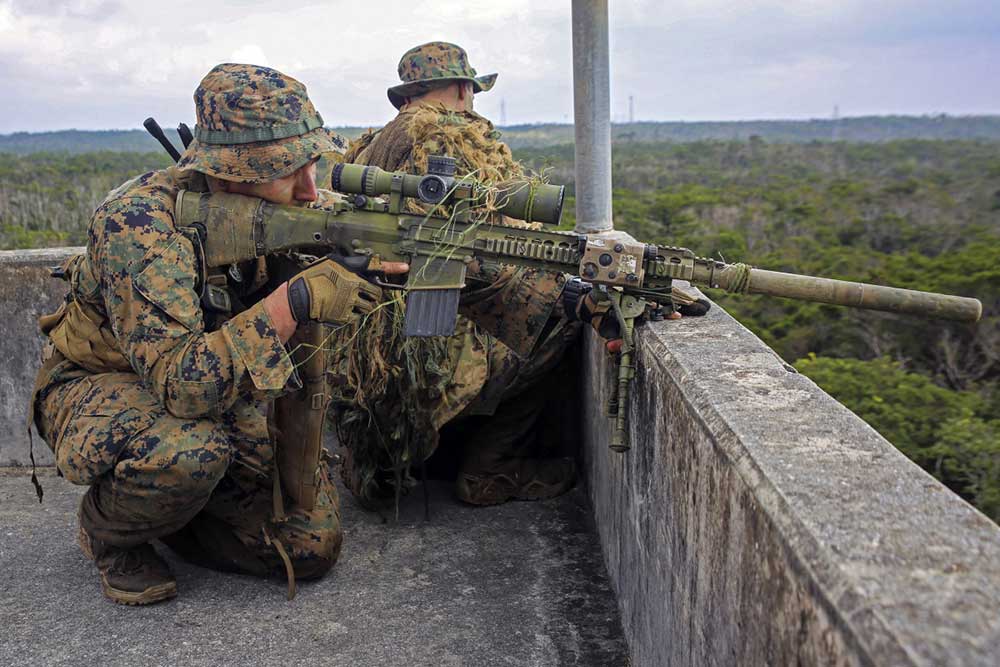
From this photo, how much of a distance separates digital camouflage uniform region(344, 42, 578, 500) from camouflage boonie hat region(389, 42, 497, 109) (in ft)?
0.47

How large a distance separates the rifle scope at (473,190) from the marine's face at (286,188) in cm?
19

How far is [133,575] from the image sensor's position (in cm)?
322

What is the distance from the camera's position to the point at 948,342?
297 inches

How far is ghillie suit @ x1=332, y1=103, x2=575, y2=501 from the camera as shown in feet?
12.0

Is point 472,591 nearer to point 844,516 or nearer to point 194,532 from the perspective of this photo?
point 194,532

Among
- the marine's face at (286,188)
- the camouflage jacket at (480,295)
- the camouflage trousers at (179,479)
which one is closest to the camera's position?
the camouflage trousers at (179,479)

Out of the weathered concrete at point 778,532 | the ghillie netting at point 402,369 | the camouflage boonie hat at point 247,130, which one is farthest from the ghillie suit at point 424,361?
the weathered concrete at point 778,532

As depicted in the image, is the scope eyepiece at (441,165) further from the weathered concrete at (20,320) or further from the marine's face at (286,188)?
the weathered concrete at (20,320)

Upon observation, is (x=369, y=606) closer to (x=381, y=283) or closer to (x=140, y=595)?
(x=140, y=595)

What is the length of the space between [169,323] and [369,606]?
111cm

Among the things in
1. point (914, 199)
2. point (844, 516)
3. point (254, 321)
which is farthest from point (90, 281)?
point (914, 199)

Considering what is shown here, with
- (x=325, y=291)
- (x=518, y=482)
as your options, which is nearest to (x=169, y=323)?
(x=325, y=291)

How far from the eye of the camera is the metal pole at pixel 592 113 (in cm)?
472

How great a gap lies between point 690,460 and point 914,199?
1920cm
